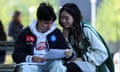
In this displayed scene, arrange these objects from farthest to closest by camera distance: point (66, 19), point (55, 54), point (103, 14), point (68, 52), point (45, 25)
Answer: point (103, 14)
point (66, 19)
point (45, 25)
point (68, 52)
point (55, 54)

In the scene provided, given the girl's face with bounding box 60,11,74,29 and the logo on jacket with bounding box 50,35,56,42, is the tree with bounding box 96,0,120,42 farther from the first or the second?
the logo on jacket with bounding box 50,35,56,42

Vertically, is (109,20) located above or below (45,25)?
below

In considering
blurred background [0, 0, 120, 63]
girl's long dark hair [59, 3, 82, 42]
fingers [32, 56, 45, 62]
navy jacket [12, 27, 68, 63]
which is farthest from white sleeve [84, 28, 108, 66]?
blurred background [0, 0, 120, 63]

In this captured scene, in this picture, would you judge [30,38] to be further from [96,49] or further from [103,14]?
[103,14]

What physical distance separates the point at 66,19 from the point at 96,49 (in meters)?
0.45

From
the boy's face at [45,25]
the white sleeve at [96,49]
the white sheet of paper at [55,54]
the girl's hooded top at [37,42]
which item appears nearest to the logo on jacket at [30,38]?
the girl's hooded top at [37,42]

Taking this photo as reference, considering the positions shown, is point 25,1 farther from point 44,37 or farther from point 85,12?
point 44,37

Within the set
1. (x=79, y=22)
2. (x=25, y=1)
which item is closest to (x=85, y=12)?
(x=79, y=22)

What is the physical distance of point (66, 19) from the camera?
20.1ft

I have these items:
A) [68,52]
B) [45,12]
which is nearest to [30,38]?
[45,12]

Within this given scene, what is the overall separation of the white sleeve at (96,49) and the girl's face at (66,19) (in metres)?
0.19

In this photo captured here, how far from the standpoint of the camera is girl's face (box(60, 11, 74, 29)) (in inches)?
242

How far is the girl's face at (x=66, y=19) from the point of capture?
614cm

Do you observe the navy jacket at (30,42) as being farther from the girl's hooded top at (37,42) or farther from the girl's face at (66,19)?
the girl's face at (66,19)
